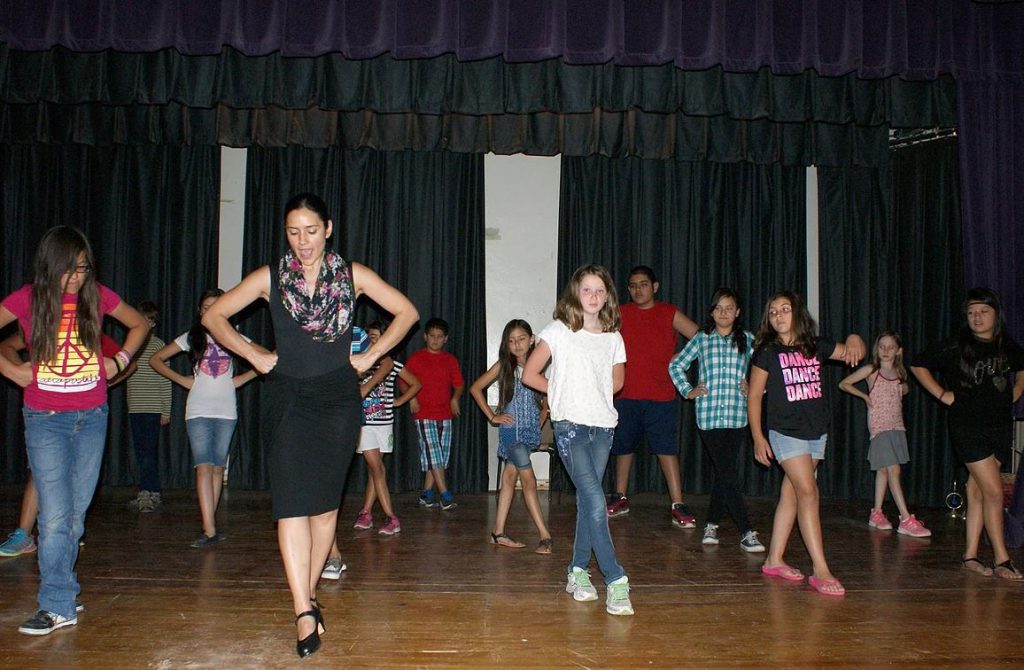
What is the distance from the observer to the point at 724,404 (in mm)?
5797

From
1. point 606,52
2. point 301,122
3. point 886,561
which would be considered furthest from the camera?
point 301,122

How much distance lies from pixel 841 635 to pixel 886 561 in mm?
1858

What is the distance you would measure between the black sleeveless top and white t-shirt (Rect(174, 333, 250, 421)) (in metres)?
2.20

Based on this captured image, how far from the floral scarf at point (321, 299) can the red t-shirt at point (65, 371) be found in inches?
42.5

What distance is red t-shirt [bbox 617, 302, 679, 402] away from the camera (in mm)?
7090

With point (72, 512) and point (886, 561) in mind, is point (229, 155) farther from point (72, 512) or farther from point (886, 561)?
point (886, 561)

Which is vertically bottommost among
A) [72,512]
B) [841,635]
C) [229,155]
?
[841,635]

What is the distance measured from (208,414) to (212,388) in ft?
0.57

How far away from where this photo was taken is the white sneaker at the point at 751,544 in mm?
5613

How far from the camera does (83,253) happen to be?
377 cm

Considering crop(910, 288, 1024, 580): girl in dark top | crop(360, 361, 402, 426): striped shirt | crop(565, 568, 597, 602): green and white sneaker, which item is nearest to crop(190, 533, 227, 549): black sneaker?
crop(360, 361, 402, 426): striped shirt

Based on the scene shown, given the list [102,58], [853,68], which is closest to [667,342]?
[853,68]

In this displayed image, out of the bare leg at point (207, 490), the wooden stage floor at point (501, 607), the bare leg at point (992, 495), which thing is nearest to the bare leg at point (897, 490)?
the wooden stage floor at point (501, 607)

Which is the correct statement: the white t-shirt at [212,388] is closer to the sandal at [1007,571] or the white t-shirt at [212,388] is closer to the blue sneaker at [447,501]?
the blue sneaker at [447,501]
